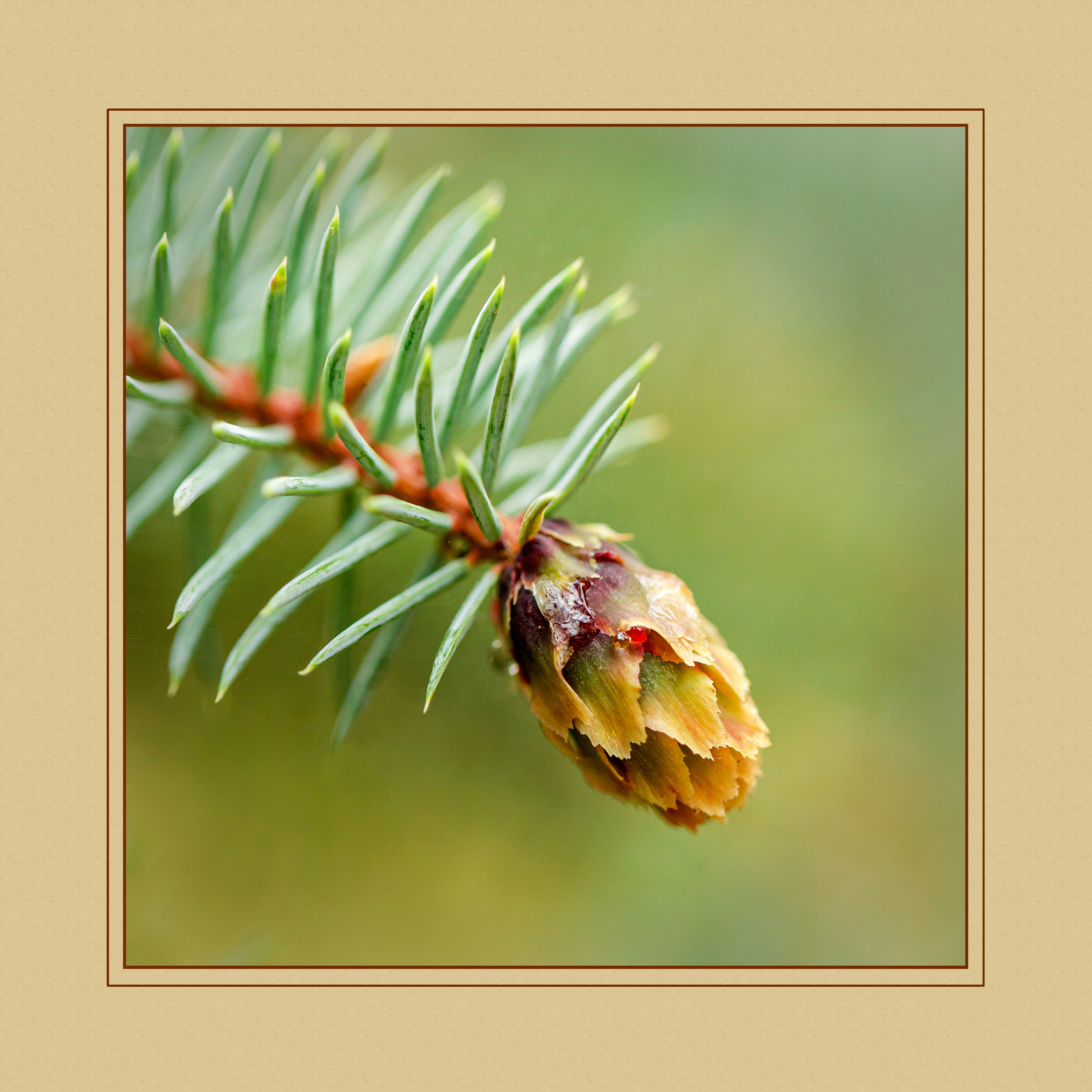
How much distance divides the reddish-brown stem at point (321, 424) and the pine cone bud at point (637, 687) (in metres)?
0.06

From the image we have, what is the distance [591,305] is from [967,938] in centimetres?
76

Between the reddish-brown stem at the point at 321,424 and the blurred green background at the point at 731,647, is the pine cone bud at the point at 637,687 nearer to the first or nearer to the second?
the reddish-brown stem at the point at 321,424

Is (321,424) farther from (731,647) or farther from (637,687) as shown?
(731,647)

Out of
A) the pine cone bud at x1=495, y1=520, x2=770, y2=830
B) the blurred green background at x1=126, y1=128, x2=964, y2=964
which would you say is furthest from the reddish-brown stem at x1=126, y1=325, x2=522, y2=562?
the blurred green background at x1=126, y1=128, x2=964, y2=964

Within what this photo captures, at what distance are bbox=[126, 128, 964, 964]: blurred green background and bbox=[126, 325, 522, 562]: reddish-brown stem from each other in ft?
0.77

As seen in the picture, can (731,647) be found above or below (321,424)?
below

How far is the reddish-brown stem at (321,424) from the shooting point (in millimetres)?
474

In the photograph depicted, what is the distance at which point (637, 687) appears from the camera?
0.40 meters

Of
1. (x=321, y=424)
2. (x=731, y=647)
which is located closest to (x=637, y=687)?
(x=321, y=424)

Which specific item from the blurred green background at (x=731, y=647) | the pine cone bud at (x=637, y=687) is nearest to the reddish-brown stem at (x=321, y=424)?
the pine cone bud at (x=637, y=687)

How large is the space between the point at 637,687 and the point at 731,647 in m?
0.70

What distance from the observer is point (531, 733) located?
593mm

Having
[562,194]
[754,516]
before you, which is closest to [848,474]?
[754,516]

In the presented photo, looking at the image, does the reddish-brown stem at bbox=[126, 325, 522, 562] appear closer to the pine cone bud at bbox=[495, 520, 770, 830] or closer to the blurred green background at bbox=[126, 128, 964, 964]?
the pine cone bud at bbox=[495, 520, 770, 830]
